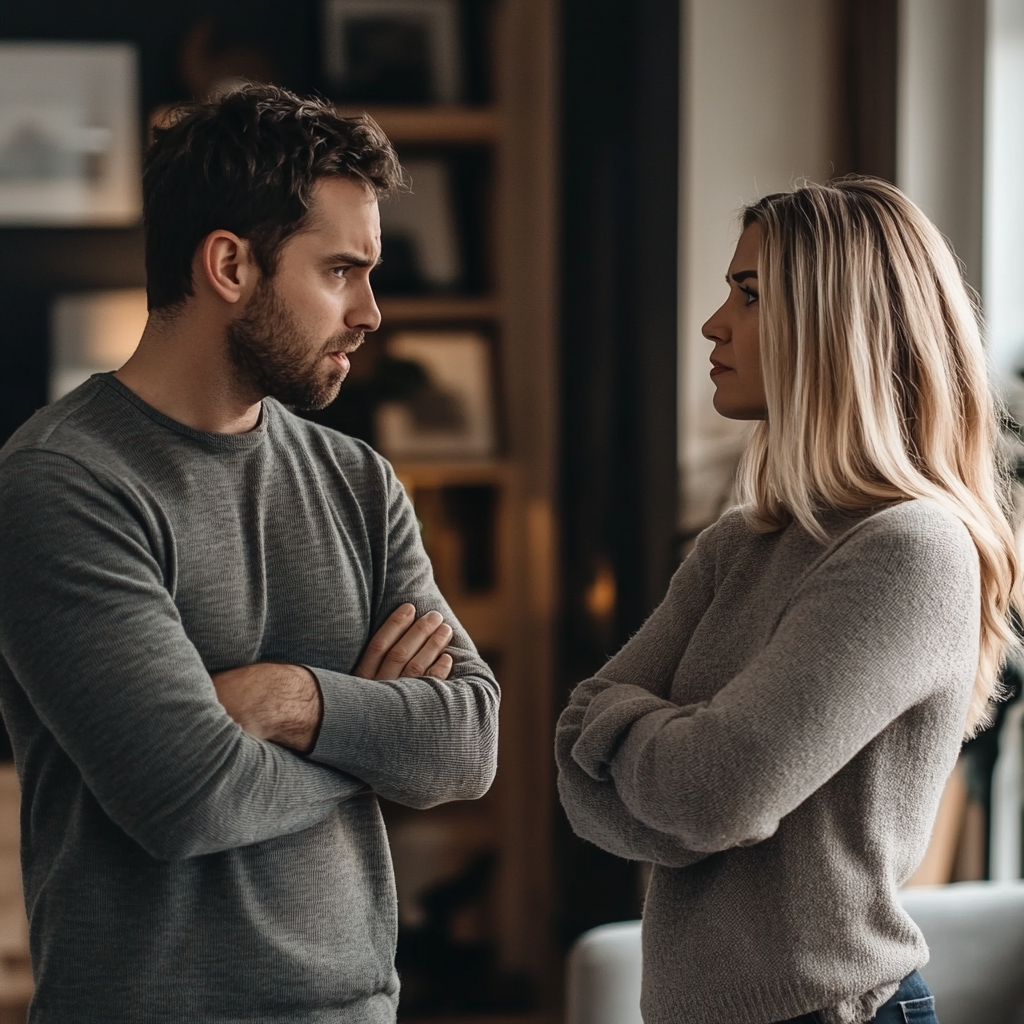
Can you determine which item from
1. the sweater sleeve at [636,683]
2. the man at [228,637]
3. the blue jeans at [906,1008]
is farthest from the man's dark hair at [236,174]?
the blue jeans at [906,1008]

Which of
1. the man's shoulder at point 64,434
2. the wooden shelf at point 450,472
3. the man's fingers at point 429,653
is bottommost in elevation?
the wooden shelf at point 450,472

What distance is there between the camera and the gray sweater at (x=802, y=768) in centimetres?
115

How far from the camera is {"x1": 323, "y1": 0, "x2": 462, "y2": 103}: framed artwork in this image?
321 centimetres

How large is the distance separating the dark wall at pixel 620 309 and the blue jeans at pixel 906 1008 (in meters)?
1.49

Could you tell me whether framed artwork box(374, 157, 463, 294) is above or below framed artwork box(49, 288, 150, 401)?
above

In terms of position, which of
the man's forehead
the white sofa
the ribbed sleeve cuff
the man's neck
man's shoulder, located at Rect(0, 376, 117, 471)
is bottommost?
the white sofa

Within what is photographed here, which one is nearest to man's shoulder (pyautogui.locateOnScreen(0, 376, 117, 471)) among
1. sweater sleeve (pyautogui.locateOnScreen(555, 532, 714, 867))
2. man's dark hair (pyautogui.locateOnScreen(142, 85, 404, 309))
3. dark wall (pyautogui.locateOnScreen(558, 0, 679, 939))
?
man's dark hair (pyautogui.locateOnScreen(142, 85, 404, 309))

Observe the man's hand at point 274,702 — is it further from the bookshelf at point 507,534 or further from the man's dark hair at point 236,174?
the bookshelf at point 507,534

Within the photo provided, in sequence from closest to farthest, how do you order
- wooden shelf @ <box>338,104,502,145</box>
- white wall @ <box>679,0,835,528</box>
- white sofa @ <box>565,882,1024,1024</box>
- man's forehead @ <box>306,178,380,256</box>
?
man's forehead @ <box>306,178,380,256</box>, white sofa @ <box>565,882,1024,1024</box>, white wall @ <box>679,0,835,528</box>, wooden shelf @ <box>338,104,502,145</box>

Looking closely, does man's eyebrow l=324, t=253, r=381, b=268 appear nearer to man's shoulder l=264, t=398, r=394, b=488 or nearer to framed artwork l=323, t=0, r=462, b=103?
man's shoulder l=264, t=398, r=394, b=488

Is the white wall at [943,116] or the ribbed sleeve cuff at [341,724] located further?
the white wall at [943,116]

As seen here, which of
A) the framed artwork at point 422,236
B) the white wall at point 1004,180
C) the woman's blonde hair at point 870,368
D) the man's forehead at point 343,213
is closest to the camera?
Result: the woman's blonde hair at point 870,368

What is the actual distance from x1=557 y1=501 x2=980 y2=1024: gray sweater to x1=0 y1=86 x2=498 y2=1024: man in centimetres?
25

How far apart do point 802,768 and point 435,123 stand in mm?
2425
